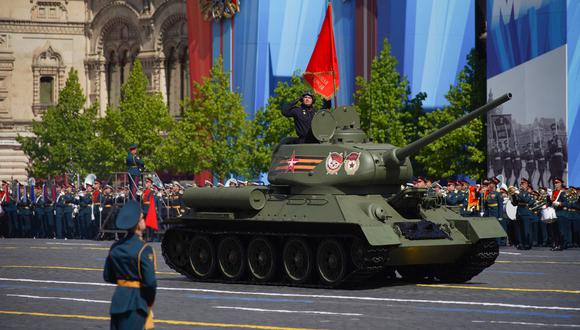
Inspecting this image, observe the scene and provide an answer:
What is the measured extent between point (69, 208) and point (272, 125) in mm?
15710

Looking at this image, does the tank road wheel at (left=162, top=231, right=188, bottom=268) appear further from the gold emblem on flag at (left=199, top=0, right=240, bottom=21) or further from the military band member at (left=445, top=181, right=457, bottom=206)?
the gold emblem on flag at (left=199, top=0, right=240, bottom=21)

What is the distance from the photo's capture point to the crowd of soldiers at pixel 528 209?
36438 mm

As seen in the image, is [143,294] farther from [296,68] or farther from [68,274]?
[296,68]

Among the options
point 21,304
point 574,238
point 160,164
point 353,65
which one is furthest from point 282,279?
point 160,164

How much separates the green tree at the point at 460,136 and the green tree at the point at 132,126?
64.5 feet

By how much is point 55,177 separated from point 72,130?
346 centimetres

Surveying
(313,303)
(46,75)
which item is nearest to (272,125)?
(46,75)

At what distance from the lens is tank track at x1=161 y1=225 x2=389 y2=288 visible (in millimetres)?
22797

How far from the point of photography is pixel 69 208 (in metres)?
48.1

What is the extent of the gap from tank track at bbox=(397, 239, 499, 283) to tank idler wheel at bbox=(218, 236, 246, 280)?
9.55ft

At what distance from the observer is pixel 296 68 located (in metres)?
67.9

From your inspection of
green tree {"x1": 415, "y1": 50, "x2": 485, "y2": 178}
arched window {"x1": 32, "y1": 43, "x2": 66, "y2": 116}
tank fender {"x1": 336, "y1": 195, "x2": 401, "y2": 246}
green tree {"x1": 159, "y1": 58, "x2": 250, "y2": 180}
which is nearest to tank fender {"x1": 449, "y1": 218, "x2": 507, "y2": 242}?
tank fender {"x1": 336, "y1": 195, "x2": 401, "y2": 246}

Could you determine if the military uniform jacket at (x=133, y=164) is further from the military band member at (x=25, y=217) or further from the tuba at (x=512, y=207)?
the military band member at (x=25, y=217)

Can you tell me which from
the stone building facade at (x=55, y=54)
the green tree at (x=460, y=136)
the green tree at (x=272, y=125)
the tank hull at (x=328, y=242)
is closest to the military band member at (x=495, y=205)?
the tank hull at (x=328, y=242)
